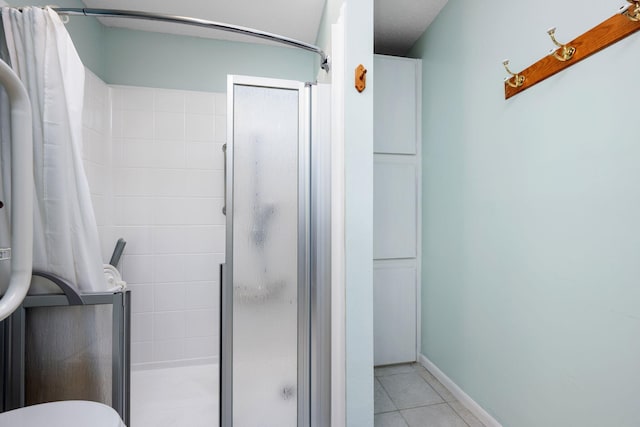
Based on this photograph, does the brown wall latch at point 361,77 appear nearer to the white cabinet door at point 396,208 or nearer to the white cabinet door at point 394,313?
the white cabinet door at point 396,208

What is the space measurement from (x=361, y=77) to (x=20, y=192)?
124 cm

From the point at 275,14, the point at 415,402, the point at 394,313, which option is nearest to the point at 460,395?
the point at 415,402

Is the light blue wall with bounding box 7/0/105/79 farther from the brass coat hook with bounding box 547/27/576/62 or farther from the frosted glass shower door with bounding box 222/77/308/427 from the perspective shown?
the brass coat hook with bounding box 547/27/576/62

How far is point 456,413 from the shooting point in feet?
5.53

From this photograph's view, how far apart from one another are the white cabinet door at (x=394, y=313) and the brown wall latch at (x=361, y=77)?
135cm

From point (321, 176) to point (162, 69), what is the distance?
167 centimetres

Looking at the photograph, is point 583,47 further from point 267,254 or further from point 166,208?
point 166,208

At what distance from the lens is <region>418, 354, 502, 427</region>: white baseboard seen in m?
1.57

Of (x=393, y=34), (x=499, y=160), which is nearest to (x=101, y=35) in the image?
(x=393, y=34)

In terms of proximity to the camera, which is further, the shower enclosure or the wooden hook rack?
the shower enclosure

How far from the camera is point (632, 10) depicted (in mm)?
923

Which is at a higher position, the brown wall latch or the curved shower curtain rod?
the curved shower curtain rod

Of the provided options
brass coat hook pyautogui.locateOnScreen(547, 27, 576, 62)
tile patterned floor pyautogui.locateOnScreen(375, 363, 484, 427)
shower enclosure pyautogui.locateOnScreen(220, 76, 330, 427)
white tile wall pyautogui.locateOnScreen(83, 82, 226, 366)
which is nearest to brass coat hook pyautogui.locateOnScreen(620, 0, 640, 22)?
brass coat hook pyautogui.locateOnScreen(547, 27, 576, 62)

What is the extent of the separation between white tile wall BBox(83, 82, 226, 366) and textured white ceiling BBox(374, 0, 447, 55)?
133cm
